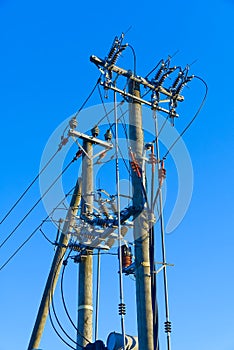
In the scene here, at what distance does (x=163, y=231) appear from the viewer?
12.5 m

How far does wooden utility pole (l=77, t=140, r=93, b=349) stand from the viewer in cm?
1717

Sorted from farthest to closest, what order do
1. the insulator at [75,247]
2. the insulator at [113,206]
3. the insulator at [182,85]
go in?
the insulator at [75,247], the insulator at [113,206], the insulator at [182,85]

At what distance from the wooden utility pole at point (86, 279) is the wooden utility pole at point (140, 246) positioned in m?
5.75

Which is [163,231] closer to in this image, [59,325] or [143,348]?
[143,348]

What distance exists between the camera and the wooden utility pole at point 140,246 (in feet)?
35.7

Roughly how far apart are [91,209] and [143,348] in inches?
318

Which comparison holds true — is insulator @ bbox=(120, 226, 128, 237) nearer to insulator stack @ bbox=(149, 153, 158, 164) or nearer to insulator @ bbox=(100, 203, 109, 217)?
insulator @ bbox=(100, 203, 109, 217)

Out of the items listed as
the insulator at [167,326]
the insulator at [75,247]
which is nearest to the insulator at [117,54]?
the insulator at [167,326]

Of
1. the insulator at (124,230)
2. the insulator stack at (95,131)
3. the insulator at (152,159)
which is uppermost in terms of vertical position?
the insulator stack at (95,131)

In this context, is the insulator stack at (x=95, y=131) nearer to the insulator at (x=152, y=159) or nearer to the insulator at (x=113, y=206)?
the insulator at (x=113, y=206)

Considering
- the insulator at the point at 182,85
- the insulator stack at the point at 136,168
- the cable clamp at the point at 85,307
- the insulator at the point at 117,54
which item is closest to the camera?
the insulator stack at the point at 136,168

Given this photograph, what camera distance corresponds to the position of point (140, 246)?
11883mm

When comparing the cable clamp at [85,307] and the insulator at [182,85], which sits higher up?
the insulator at [182,85]

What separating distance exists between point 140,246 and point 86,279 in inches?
285
